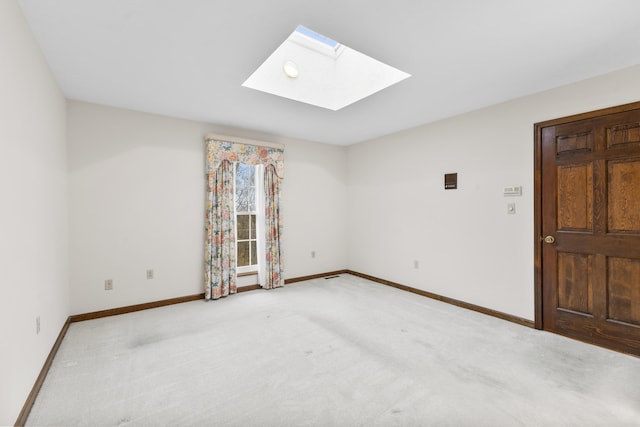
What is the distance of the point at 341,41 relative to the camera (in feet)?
6.86

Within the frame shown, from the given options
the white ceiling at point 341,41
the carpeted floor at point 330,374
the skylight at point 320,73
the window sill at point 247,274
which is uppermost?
the skylight at point 320,73

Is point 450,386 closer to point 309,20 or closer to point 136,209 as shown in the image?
point 309,20

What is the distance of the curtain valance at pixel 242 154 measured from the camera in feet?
12.9

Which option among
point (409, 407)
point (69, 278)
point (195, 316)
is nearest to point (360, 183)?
point (195, 316)

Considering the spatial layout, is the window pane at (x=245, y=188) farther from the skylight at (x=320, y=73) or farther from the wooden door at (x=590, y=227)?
the wooden door at (x=590, y=227)

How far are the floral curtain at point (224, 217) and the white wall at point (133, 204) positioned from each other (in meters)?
0.15

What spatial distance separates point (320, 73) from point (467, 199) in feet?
7.73

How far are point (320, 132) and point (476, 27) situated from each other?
279 cm

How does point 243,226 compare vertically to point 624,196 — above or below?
below

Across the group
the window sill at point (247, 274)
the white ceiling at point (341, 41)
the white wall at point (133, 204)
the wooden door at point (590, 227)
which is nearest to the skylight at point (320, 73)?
the white ceiling at point (341, 41)

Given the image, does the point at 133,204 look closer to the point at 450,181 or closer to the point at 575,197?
the point at 450,181

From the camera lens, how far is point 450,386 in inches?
79.2

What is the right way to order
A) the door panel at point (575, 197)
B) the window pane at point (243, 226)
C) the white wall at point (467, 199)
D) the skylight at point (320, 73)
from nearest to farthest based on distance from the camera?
the door panel at point (575, 197) < the skylight at point (320, 73) < the white wall at point (467, 199) < the window pane at point (243, 226)

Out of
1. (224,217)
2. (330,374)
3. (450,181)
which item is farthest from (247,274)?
(450,181)
